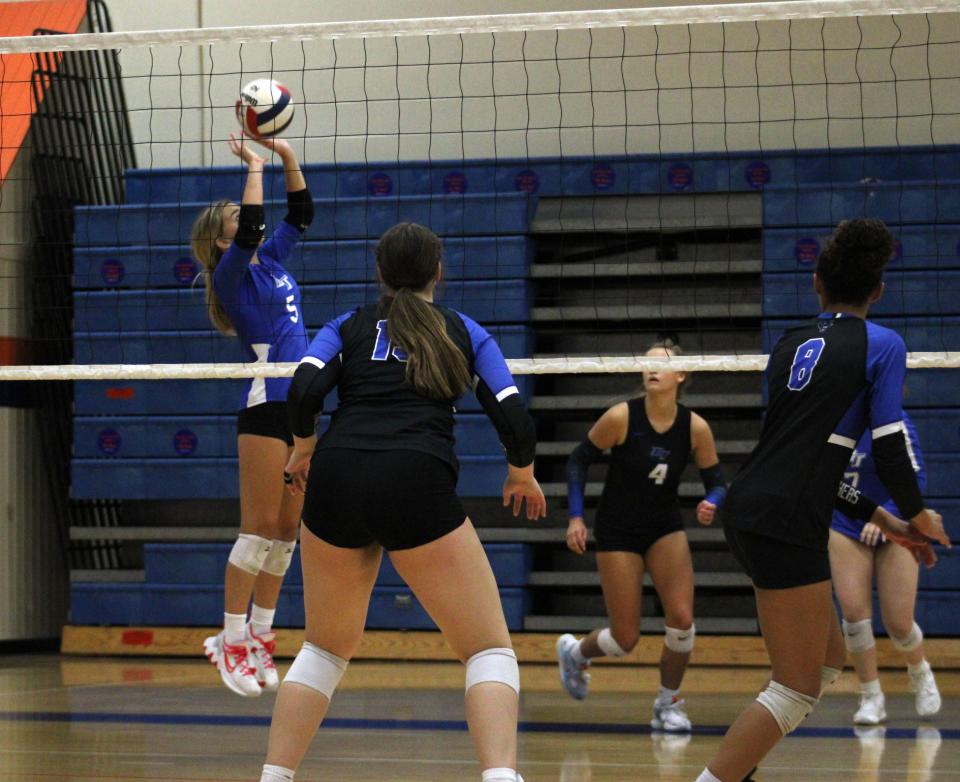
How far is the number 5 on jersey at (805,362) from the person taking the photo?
3.59 m

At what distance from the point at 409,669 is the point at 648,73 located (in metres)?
4.44

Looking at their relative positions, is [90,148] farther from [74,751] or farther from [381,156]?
[74,751]

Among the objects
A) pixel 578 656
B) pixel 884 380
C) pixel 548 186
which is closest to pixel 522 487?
pixel 884 380

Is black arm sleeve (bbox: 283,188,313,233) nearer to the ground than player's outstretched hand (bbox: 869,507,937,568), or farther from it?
farther from it

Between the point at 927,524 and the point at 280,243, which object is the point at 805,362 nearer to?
the point at 927,524

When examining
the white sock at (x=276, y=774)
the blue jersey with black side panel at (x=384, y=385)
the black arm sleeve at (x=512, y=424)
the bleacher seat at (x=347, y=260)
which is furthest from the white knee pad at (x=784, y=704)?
the bleacher seat at (x=347, y=260)

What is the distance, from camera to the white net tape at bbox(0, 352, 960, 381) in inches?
213

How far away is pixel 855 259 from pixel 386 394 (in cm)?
126

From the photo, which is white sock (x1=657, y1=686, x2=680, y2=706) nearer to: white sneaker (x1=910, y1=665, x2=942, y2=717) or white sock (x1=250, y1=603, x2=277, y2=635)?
white sneaker (x1=910, y1=665, x2=942, y2=717)

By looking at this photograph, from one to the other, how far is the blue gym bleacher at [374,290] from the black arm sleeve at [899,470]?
215 inches

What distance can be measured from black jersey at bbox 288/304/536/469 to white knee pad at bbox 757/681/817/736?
33.0 inches

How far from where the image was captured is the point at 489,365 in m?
3.63

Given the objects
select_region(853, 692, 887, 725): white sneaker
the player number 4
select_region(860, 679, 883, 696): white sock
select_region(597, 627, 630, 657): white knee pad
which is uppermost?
the player number 4

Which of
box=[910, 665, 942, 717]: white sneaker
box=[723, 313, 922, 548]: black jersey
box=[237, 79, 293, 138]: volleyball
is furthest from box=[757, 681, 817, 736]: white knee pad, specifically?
box=[237, 79, 293, 138]: volleyball
